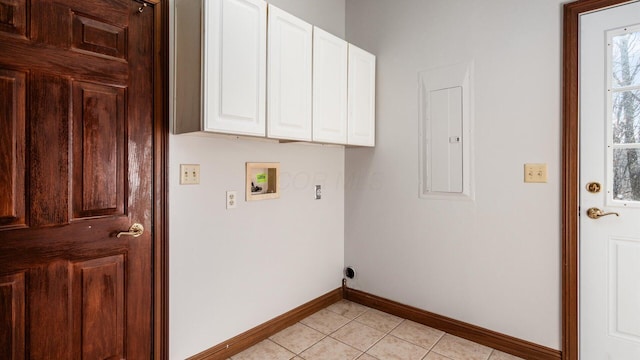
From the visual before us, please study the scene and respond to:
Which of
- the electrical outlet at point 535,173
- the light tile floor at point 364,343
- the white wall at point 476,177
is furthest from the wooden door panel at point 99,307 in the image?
the electrical outlet at point 535,173

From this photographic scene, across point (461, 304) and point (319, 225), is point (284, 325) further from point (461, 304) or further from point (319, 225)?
point (461, 304)

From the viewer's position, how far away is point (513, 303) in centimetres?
218

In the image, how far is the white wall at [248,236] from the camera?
6.31ft

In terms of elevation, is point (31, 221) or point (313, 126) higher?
point (313, 126)

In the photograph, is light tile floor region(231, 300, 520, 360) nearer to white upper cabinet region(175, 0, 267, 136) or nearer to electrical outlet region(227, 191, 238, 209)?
electrical outlet region(227, 191, 238, 209)

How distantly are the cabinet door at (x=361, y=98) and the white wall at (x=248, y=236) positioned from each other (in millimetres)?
370

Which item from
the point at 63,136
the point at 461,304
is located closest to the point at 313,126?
the point at 63,136

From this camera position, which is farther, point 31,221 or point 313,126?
point 313,126

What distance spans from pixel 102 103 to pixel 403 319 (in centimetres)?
250

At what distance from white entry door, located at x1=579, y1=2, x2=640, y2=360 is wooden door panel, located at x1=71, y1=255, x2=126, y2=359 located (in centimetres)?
259

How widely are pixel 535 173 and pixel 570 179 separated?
18 cm

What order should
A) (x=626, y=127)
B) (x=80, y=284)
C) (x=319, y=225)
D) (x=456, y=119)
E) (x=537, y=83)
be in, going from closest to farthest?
(x=80, y=284) → (x=626, y=127) → (x=537, y=83) → (x=456, y=119) → (x=319, y=225)

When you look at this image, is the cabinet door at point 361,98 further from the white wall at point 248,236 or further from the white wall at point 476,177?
the white wall at point 248,236

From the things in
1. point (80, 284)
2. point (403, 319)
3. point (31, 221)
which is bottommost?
point (403, 319)
